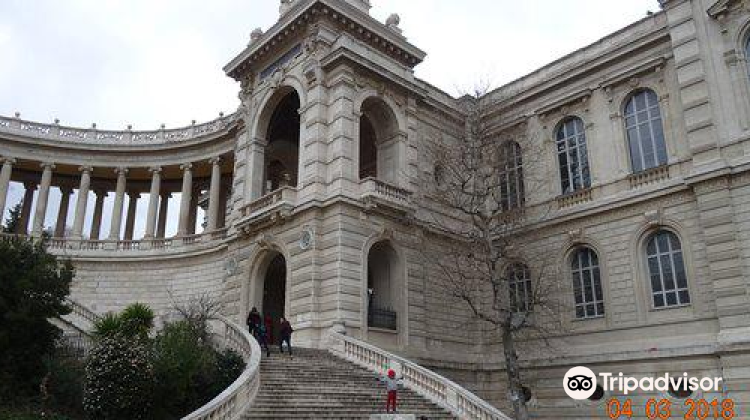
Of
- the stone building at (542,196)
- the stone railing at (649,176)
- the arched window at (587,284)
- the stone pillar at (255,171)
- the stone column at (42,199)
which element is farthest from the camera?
the stone column at (42,199)

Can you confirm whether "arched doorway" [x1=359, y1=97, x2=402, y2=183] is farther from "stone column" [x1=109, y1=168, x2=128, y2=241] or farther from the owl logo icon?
"stone column" [x1=109, y1=168, x2=128, y2=241]

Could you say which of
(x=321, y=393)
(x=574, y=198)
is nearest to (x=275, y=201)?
(x=321, y=393)

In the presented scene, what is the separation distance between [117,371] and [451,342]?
15714mm

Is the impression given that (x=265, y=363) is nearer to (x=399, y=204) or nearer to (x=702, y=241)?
(x=399, y=204)

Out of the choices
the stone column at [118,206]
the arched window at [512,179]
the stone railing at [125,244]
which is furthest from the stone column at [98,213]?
the arched window at [512,179]

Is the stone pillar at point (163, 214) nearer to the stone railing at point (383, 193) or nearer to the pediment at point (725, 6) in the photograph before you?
the stone railing at point (383, 193)

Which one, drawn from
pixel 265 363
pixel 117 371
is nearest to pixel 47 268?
pixel 117 371

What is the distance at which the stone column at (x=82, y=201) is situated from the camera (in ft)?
117

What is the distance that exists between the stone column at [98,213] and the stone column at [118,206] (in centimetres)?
348

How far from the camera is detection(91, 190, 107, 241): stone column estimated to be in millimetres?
39312

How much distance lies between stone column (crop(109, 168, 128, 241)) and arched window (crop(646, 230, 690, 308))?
2831cm

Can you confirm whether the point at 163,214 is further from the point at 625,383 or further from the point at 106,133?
the point at 625,383

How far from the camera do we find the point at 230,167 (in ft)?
123

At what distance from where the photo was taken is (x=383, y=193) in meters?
25.3
